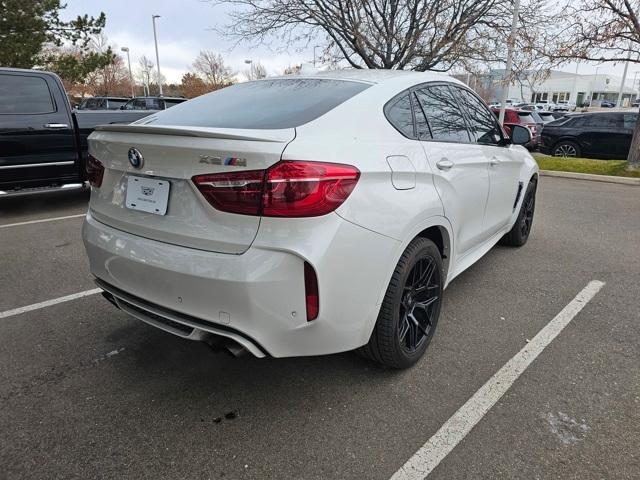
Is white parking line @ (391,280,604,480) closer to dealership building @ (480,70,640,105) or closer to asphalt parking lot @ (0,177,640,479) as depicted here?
asphalt parking lot @ (0,177,640,479)

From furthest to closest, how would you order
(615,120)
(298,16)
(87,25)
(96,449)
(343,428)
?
(87,25), (298,16), (615,120), (343,428), (96,449)

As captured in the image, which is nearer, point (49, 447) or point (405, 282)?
point (49, 447)

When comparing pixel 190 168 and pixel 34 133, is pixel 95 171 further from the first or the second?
pixel 34 133

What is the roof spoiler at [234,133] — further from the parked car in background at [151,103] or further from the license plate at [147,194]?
the parked car in background at [151,103]

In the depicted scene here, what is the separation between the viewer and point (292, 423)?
229 cm

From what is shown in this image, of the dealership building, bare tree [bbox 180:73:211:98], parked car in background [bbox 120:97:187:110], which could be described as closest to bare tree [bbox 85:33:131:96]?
bare tree [bbox 180:73:211:98]

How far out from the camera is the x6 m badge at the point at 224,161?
1.92 metres

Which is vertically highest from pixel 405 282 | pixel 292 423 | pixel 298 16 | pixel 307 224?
pixel 298 16

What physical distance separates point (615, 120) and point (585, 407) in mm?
12715

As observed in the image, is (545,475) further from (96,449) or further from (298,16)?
(298,16)

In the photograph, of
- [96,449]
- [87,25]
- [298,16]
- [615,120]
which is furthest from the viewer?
[87,25]

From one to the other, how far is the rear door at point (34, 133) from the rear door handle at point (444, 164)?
5.69 metres

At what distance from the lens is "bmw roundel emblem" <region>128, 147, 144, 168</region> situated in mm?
2205

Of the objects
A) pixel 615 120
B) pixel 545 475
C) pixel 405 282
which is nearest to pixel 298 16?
pixel 615 120
